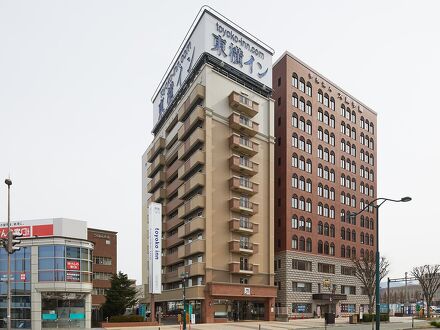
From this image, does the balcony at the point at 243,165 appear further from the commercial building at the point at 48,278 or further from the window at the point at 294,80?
the commercial building at the point at 48,278

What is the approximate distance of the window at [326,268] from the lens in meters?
86.1

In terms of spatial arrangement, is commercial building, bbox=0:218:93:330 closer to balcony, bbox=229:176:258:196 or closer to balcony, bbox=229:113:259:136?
balcony, bbox=229:176:258:196

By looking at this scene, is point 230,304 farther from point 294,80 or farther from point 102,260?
point 294,80

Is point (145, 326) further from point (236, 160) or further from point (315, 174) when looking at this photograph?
point (315, 174)

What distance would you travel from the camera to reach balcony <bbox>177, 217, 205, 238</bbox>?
217 ft

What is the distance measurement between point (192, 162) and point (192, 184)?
10.2 ft

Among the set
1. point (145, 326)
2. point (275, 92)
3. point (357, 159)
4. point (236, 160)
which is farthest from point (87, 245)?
point (357, 159)

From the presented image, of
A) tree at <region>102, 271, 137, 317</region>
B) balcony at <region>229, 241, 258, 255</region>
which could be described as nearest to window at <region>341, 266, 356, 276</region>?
balcony at <region>229, 241, 258, 255</region>

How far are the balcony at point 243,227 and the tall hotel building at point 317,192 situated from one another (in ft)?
36.1

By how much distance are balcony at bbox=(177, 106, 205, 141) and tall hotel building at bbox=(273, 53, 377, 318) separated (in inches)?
700

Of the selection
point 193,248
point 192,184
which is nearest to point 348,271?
point 193,248

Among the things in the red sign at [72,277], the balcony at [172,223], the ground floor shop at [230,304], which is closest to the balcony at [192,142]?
the balcony at [172,223]

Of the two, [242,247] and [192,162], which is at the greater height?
[192,162]

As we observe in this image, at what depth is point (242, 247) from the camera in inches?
2709
